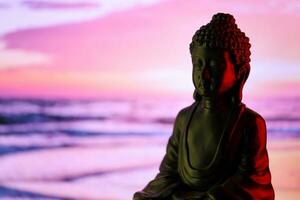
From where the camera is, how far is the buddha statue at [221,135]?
1.92 meters

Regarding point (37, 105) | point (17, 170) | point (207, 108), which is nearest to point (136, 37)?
→ point (37, 105)

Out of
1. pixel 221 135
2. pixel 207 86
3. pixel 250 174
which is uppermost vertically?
pixel 207 86

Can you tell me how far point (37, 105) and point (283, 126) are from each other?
0.99 metres

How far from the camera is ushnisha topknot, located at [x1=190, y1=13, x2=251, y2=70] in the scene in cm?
192

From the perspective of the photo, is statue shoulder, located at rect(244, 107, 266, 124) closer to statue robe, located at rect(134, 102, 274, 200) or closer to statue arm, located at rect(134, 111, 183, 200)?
statue robe, located at rect(134, 102, 274, 200)

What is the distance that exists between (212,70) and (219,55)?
0.04 m

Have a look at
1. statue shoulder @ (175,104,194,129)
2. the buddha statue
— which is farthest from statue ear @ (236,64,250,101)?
statue shoulder @ (175,104,194,129)

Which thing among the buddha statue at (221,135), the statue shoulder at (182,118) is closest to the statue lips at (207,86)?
the buddha statue at (221,135)

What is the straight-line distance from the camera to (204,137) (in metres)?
1.96

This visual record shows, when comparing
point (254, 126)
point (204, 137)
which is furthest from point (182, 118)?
point (254, 126)

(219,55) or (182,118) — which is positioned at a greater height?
(219,55)

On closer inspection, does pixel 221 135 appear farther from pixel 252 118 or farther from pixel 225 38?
pixel 225 38

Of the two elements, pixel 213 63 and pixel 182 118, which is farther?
pixel 182 118

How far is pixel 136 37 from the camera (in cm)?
288
